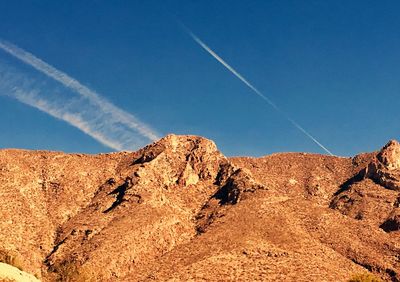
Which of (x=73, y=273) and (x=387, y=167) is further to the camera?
(x=387, y=167)

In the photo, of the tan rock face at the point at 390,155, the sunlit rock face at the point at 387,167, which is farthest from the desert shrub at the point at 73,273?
the tan rock face at the point at 390,155

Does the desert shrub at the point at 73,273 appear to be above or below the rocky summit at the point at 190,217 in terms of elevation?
below

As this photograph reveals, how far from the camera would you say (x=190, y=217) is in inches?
4279

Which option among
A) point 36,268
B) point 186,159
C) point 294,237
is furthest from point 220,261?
point 186,159

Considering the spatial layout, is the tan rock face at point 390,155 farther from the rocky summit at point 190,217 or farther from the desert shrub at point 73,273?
the desert shrub at point 73,273

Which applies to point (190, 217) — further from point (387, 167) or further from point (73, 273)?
point (387, 167)

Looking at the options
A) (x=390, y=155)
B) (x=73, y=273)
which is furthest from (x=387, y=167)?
(x=73, y=273)

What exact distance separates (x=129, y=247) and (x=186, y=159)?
128 ft

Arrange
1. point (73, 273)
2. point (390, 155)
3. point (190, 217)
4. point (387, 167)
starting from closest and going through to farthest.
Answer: point (73, 273) → point (190, 217) → point (387, 167) → point (390, 155)

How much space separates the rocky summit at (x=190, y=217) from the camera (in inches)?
A: 3391

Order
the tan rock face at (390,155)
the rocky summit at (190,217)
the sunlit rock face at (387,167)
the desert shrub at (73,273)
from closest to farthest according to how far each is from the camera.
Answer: the desert shrub at (73,273)
the rocky summit at (190,217)
the sunlit rock face at (387,167)
the tan rock face at (390,155)

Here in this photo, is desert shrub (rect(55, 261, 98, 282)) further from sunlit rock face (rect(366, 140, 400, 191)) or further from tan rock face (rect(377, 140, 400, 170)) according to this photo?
tan rock face (rect(377, 140, 400, 170))

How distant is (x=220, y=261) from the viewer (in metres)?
84.4

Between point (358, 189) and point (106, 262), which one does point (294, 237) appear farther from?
point (358, 189)
